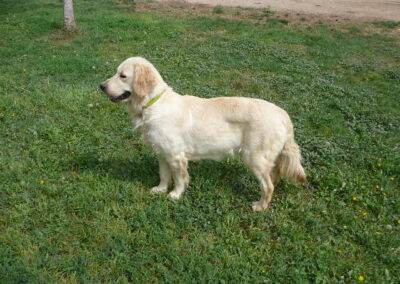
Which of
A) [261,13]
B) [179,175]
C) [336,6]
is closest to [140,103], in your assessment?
[179,175]

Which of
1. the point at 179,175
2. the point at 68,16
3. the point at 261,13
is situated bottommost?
the point at 179,175

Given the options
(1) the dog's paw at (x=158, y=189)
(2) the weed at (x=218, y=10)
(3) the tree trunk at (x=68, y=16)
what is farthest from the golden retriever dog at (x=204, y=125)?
(2) the weed at (x=218, y=10)

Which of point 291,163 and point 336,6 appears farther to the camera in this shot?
point 336,6

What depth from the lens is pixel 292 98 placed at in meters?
6.70

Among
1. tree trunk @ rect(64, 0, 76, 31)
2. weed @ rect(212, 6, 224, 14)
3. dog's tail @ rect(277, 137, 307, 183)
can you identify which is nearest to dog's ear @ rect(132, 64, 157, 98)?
dog's tail @ rect(277, 137, 307, 183)

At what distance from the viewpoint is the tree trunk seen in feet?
32.3

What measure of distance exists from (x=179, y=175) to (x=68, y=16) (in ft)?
27.0

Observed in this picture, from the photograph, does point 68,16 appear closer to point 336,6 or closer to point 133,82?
point 133,82

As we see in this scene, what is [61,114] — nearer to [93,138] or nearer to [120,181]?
[93,138]

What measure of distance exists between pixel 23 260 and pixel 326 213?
10.8 ft

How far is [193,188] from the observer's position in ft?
13.8

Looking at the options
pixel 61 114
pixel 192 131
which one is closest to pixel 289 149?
pixel 192 131

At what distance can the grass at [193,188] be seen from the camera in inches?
125

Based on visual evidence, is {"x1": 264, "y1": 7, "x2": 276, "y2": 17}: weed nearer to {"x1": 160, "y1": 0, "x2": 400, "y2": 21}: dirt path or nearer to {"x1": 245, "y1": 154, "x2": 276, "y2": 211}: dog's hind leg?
{"x1": 160, "y1": 0, "x2": 400, "y2": 21}: dirt path
